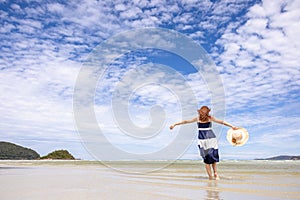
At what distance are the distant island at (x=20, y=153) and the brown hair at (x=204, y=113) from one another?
48.3 meters

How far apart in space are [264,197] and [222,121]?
3.29 metres

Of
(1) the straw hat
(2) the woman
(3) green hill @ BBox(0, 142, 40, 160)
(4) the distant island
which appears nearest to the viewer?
(1) the straw hat

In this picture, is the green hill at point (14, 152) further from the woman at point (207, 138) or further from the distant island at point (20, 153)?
the woman at point (207, 138)

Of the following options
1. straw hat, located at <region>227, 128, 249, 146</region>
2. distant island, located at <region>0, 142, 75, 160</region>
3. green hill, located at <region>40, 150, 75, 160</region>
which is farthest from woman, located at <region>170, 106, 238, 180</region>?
green hill, located at <region>40, 150, 75, 160</region>

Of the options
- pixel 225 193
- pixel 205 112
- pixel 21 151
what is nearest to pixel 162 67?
pixel 205 112

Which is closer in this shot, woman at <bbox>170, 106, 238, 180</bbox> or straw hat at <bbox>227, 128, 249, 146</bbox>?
straw hat at <bbox>227, 128, 249, 146</bbox>

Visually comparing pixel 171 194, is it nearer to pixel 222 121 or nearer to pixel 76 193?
pixel 76 193

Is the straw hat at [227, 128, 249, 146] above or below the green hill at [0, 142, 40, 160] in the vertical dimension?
below

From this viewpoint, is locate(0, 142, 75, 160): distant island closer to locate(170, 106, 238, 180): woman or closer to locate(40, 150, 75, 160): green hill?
locate(40, 150, 75, 160): green hill

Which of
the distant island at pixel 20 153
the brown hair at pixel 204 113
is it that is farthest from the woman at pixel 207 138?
the distant island at pixel 20 153

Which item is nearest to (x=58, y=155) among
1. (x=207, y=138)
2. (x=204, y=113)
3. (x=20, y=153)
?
(x=20, y=153)

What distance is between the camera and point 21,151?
5394cm

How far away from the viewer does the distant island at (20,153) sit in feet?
162

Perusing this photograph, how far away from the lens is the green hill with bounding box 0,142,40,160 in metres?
49.2
